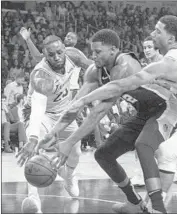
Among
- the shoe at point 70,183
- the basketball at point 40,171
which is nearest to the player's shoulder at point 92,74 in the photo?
the basketball at point 40,171

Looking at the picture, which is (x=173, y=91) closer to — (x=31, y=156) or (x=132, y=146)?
(x=132, y=146)

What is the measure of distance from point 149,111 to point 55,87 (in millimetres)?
1696

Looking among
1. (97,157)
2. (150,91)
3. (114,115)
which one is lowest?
(114,115)

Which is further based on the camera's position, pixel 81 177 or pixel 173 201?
pixel 81 177

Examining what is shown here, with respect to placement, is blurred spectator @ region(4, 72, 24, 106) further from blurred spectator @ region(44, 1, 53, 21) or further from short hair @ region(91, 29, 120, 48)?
short hair @ region(91, 29, 120, 48)

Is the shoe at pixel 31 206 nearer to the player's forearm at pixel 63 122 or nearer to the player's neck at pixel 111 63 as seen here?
the player's forearm at pixel 63 122

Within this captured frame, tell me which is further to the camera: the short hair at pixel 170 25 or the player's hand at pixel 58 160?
the short hair at pixel 170 25

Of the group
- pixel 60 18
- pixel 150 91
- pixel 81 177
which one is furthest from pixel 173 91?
pixel 60 18

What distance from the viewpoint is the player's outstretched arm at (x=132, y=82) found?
4781 mm

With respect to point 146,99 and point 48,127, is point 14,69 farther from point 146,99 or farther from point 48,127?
point 146,99

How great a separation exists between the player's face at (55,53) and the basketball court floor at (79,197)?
1.59 meters

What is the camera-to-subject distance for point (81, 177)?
8578mm

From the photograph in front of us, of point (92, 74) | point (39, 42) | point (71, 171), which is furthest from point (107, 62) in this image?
point (39, 42)

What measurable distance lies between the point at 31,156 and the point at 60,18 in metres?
12.4
